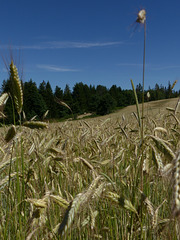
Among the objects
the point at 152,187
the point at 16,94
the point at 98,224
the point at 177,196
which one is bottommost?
the point at 98,224

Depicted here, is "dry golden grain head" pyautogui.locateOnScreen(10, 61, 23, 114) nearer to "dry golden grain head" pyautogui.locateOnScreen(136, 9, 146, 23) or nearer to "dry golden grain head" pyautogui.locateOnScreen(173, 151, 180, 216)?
"dry golden grain head" pyautogui.locateOnScreen(136, 9, 146, 23)

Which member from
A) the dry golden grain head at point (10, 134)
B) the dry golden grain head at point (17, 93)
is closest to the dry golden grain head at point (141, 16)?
the dry golden grain head at point (17, 93)

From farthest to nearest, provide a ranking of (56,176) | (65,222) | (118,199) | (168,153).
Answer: (56,176) < (118,199) < (168,153) < (65,222)

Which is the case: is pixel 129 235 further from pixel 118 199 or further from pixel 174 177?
pixel 174 177

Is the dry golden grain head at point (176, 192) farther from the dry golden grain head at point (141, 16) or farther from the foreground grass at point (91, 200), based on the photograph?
the dry golden grain head at point (141, 16)

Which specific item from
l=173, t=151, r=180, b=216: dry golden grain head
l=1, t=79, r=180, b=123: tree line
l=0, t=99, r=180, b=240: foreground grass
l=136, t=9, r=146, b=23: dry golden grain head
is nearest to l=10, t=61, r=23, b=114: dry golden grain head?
l=0, t=99, r=180, b=240: foreground grass

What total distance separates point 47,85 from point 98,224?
61803 millimetres

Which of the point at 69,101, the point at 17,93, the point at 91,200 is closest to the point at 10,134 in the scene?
the point at 17,93

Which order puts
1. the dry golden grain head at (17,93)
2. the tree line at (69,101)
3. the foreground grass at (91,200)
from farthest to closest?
1. the tree line at (69,101)
2. the dry golden grain head at (17,93)
3. the foreground grass at (91,200)

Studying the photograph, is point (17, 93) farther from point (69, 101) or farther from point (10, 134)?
point (69, 101)

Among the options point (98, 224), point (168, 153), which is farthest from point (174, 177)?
point (98, 224)

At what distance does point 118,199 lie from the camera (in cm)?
96

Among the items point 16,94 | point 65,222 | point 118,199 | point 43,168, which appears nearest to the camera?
point 65,222

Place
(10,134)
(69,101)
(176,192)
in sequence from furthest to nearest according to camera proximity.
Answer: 1. (69,101)
2. (10,134)
3. (176,192)
